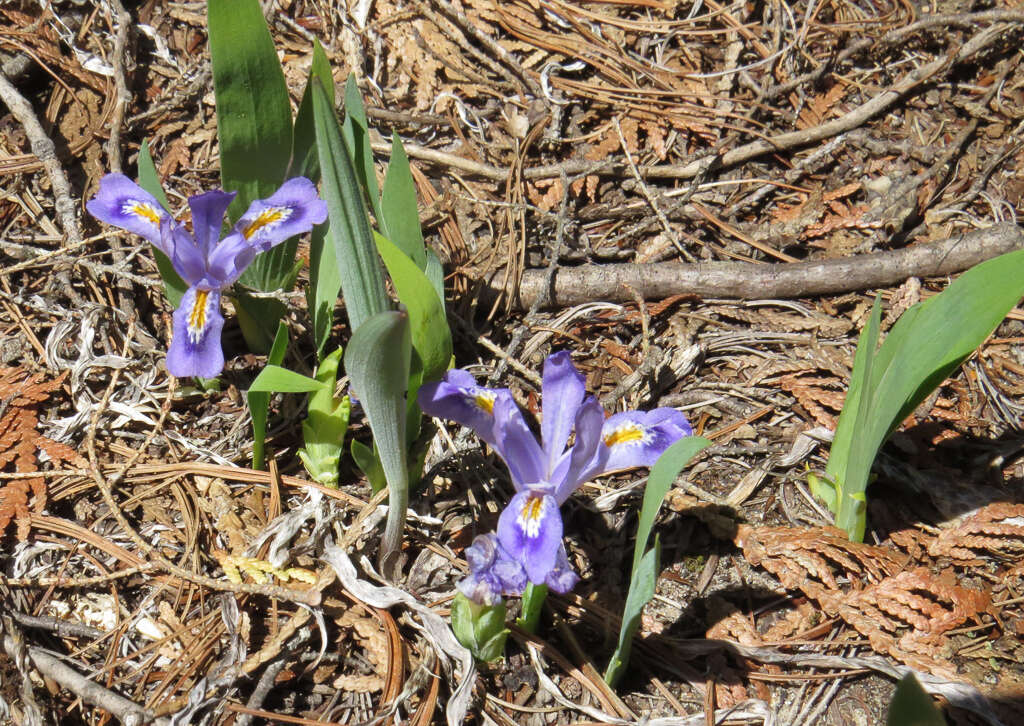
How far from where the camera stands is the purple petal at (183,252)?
6.85ft

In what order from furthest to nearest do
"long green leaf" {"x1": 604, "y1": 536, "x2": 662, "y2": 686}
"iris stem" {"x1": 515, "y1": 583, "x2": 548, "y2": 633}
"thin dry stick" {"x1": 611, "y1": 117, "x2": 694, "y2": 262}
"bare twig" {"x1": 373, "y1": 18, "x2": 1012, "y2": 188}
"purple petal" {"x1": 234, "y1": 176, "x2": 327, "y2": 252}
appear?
"bare twig" {"x1": 373, "y1": 18, "x2": 1012, "y2": 188}, "thin dry stick" {"x1": 611, "y1": 117, "x2": 694, "y2": 262}, "purple petal" {"x1": 234, "y1": 176, "x2": 327, "y2": 252}, "iris stem" {"x1": 515, "y1": 583, "x2": 548, "y2": 633}, "long green leaf" {"x1": 604, "y1": 536, "x2": 662, "y2": 686}

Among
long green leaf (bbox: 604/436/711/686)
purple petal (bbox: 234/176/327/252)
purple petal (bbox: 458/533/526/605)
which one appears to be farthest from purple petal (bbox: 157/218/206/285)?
long green leaf (bbox: 604/436/711/686)

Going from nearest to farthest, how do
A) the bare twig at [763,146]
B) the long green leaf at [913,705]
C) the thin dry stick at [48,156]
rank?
the long green leaf at [913,705] → the thin dry stick at [48,156] → the bare twig at [763,146]

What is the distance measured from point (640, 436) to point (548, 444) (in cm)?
21

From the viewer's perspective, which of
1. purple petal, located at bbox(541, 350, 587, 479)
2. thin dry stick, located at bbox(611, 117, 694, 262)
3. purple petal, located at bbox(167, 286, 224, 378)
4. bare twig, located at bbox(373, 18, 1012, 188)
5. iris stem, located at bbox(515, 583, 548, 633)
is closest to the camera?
purple petal, located at bbox(541, 350, 587, 479)

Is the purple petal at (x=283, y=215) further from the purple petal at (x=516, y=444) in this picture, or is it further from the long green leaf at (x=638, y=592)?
the long green leaf at (x=638, y=592)

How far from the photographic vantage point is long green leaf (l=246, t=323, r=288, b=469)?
212cm

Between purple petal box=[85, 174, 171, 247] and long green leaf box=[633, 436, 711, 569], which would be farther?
purple petal box=[85, 174, 171, 247]

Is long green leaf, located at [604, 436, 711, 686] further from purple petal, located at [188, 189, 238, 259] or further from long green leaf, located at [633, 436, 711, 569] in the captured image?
purple petal, located at [188, 189, 238, 259]

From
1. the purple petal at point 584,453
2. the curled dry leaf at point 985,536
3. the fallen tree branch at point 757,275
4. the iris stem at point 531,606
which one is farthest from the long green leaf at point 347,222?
the curled dry leaf at point 985,536

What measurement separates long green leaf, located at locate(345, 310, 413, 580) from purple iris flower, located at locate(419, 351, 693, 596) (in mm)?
105

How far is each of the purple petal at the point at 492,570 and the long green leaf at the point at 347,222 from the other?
0.53 metres

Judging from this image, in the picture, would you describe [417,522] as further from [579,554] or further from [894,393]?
[894,393]

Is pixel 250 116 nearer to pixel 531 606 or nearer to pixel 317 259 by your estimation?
pixel 317 259
